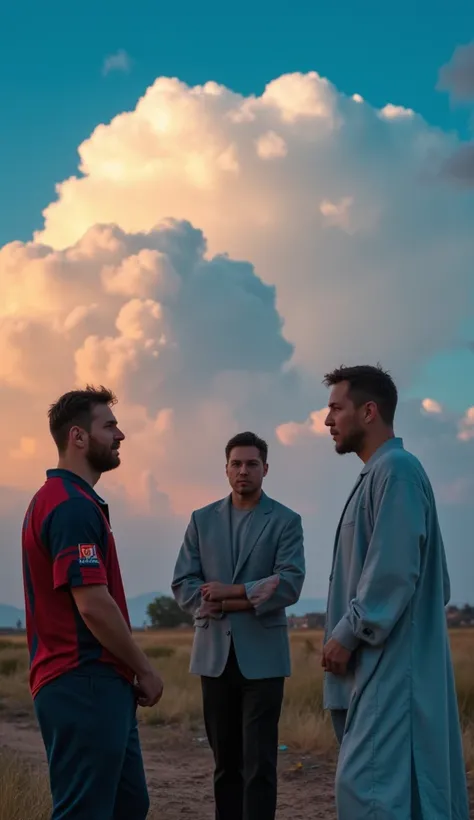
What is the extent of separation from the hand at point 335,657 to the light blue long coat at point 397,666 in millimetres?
31

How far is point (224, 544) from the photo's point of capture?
5988 millimetres

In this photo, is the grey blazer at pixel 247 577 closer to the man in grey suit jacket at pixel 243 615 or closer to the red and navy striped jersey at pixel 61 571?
the man in grey suit jacket at pixel 243 615

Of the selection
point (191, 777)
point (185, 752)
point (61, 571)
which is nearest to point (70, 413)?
point (61, 571)

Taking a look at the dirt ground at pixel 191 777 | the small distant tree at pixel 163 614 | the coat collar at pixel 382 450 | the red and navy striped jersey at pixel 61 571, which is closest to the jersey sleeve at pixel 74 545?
the red and navy striped jersey at pixel 61 571

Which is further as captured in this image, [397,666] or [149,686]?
[149,686]

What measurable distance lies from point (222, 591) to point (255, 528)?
17.9 inches

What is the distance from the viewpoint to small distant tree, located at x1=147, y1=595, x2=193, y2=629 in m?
57.0

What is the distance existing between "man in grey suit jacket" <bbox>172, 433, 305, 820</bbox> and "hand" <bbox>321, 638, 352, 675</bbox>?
161cm

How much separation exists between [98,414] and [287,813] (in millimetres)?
5135

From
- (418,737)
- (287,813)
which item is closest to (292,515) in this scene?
(418,737)

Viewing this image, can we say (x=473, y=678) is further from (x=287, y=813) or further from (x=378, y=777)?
(x=378, y=777)

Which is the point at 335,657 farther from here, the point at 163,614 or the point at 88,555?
the point at 163,614

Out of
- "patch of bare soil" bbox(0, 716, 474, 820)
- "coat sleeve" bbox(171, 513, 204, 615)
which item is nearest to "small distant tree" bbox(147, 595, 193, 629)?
"patch of bare soil" bbox(0, 716, 474, 820)

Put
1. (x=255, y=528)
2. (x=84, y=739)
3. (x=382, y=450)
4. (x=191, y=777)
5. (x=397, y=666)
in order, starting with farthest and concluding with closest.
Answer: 1. (x=191, y=777)
2. (x=255, y=528)
3. (x=382, y=450)
4. (x=397, y=666)
5. (x=84, y=739)
